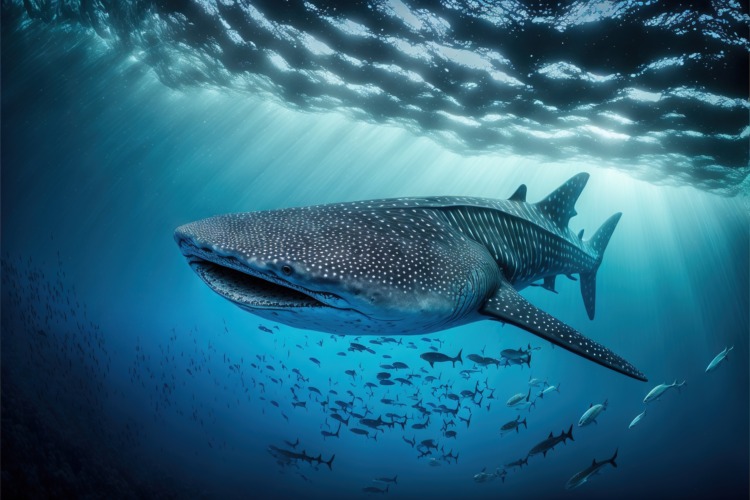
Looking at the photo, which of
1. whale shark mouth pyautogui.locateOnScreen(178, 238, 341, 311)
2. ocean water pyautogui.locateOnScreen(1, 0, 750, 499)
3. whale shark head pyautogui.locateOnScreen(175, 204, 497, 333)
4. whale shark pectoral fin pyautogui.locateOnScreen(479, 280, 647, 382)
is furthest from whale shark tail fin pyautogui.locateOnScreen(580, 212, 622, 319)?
whale shark mouth pyautogui.locateOnScreen(178, 238, 341, 311)

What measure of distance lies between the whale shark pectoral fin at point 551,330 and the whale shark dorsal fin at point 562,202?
2.83m

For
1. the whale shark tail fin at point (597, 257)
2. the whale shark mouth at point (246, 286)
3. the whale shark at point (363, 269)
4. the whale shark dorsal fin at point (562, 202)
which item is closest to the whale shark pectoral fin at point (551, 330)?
the whale shark at point (363, 269)

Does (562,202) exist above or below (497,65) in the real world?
below

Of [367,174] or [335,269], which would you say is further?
[367,174]

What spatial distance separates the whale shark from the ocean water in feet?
21.0

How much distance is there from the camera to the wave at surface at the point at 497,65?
8.88 m

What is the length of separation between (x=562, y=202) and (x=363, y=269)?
4500 millimetres

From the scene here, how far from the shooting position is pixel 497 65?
11102mm

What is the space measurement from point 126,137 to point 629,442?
53946mm

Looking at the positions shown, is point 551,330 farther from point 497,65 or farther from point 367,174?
point 367,174

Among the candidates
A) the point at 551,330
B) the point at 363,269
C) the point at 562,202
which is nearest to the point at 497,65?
the point at 562,202

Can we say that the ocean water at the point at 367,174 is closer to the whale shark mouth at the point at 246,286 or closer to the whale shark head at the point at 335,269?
the whale shark head at the point at 335,269

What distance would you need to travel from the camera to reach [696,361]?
172ft

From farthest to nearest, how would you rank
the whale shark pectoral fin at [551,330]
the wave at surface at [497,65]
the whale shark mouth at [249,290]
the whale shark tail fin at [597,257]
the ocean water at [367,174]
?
the ocean water at [367,174] → the wave at surface at [497,65] → the whale shark tail fin at [597,257] → the whale shark pectoral fin at [551,330] → the whale shark mouth at [249,290]
